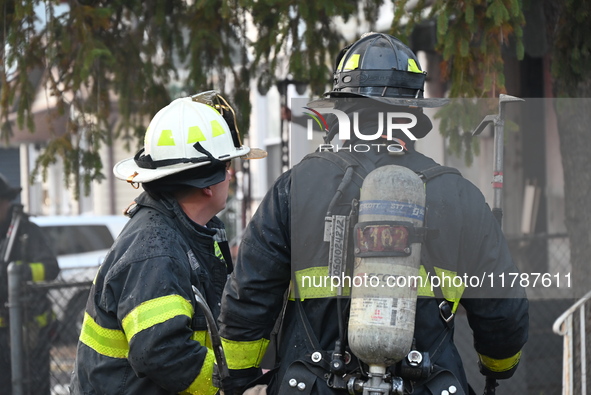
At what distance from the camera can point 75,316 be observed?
20.0ft

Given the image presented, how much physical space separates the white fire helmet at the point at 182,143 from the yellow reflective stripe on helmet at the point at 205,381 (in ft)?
2.33

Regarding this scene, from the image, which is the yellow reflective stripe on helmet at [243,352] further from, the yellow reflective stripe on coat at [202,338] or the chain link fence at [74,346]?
the chain link fence at [74,346]

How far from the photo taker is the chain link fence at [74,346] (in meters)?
5.83

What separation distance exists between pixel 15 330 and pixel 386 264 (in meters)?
3.92

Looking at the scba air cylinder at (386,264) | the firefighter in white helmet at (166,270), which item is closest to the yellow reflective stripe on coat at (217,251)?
the firefighter in white helmet at (166,270)

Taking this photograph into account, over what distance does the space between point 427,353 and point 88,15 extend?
426 cm

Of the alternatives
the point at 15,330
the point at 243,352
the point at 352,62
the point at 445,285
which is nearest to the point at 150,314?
the point at 243,352

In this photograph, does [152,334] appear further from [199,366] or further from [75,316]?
[75,316]

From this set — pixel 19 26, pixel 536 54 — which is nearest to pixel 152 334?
pixel 19 26

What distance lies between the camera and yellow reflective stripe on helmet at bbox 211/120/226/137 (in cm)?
313

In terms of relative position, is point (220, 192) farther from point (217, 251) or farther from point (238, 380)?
point (238, 380)

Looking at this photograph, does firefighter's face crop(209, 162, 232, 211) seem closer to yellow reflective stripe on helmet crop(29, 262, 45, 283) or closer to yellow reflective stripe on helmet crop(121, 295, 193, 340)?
yellow reflective stripe on helmet crop(121, 295, 193, 340)

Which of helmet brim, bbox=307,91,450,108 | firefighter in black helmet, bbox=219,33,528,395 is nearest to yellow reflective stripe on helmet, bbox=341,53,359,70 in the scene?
firefighter in black helmet, bbox=219,33,528,395

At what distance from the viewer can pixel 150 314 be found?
2645 mm
